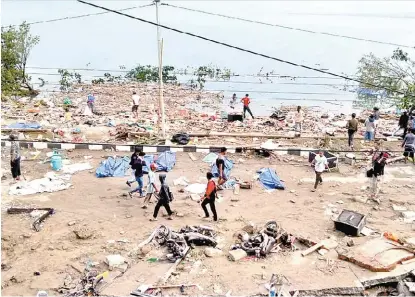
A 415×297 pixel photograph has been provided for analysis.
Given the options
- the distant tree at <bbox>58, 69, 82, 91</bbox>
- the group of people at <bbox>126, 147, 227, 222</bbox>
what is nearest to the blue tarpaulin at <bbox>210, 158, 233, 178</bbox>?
the group of people at <bbox>126, 147, 227, 222</bbox>

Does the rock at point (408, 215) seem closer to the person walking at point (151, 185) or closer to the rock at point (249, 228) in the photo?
the rock at point (249, 228)

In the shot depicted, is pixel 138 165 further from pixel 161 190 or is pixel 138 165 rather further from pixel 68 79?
pixel 68 79

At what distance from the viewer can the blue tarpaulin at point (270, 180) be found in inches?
477

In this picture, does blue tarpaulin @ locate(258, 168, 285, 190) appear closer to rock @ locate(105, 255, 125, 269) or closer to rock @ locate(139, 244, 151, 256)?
rock @ locate(139, 244, 151, 256)

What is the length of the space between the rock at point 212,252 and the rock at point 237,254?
0.73 feet

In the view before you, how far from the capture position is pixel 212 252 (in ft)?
28.2

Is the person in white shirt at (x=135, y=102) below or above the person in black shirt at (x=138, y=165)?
above

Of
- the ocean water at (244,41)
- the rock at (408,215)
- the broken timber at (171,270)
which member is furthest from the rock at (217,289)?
the ocean water at (244,41)

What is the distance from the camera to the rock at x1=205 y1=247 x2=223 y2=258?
8.56 metres

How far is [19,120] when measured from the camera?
18516mm

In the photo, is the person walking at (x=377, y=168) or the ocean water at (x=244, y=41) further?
the ocean water at (x=244, y=41)

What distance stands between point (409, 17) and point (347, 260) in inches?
1661

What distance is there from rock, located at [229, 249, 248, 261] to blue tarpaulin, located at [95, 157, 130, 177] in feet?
17.0

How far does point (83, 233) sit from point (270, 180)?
16.6 feet
